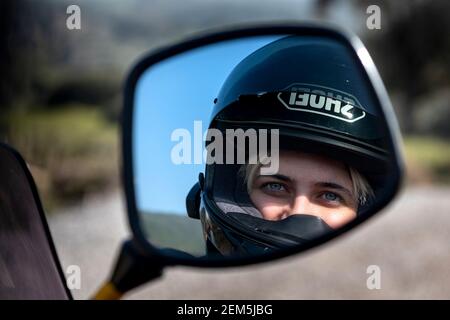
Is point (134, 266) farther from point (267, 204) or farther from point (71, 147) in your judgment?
point (71, 147)

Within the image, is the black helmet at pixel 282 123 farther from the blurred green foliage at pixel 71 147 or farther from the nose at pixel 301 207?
the blurred green foliage at pixel 71 147

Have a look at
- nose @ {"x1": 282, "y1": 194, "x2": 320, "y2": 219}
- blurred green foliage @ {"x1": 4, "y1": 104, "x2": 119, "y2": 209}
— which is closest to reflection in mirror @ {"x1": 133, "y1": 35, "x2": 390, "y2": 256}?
nose @ {"x1": 282, "y1": 194, "x2": 320, "y2": 219}

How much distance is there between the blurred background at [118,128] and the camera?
6.01m

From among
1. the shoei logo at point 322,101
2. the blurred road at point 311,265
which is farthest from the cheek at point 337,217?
the blurred road at point 311,265

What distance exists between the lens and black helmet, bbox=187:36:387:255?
125 cm

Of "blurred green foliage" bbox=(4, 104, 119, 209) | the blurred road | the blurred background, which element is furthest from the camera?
"blurred green foliage" bbox=(4, 104, 119, 209)

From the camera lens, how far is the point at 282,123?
1292mm

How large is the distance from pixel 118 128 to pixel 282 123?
11.2 inches

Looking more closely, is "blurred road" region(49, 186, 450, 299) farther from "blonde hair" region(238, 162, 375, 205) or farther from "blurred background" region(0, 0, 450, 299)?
"blonde hair" region(238, 162, 375, 205)

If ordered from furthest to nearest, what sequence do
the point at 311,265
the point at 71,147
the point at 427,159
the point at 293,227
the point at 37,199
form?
the point at 427,159, the point at 71,147, the point at 311,265, the point at 37,199, the point at 293,227

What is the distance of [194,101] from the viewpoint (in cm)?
136

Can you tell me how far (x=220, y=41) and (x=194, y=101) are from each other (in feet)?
0.68

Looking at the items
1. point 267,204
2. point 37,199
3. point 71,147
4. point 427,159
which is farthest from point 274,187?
point 427,159

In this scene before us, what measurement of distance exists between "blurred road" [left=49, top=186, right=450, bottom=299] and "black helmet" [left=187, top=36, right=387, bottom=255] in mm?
3239
